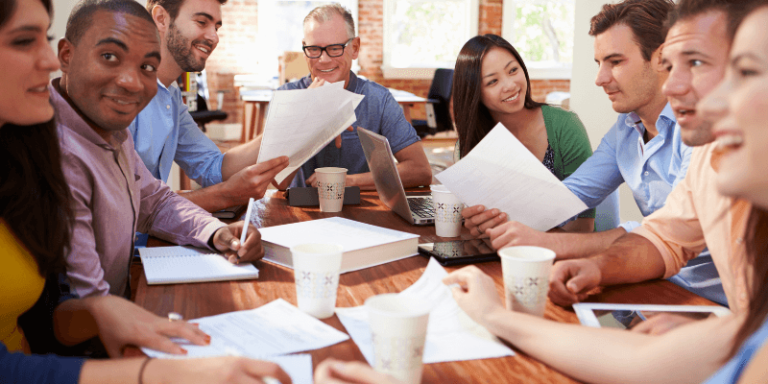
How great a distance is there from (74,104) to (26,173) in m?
0.24

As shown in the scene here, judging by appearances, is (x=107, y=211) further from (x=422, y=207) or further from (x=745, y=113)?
(x=745, y=113)

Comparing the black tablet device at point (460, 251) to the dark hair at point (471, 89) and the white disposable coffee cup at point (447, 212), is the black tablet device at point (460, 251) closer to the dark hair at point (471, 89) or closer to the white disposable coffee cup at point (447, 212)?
the white disposable coffee cup at point (447, 212)

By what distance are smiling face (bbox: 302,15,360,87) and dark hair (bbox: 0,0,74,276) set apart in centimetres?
133

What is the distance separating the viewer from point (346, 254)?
117 cm

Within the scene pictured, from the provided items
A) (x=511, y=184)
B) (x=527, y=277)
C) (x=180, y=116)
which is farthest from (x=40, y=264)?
(x=180, y=116)

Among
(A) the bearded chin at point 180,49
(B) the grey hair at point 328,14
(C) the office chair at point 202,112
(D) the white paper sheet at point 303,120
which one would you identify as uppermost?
(B) the grey hair at point 328,14

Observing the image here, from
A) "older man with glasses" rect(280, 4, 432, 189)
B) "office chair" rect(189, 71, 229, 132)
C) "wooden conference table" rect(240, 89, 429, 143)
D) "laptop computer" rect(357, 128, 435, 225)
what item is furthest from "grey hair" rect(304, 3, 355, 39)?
"office chair" rect(189, 71, 229, 132)

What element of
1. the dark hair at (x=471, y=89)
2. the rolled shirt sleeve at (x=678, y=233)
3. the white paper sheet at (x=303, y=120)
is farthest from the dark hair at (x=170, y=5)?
the rolled shirt sleeve at (x=678, y=233)

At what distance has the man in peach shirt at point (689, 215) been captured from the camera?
102 cm

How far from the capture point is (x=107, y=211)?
1210 mm

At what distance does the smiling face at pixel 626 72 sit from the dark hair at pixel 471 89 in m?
0.42

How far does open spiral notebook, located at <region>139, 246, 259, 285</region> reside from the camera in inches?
43.6

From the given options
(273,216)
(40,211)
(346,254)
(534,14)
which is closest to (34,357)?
(40,211)

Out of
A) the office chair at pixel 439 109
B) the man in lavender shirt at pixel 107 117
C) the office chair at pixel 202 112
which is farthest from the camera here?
the office chair at pixel 202 112
